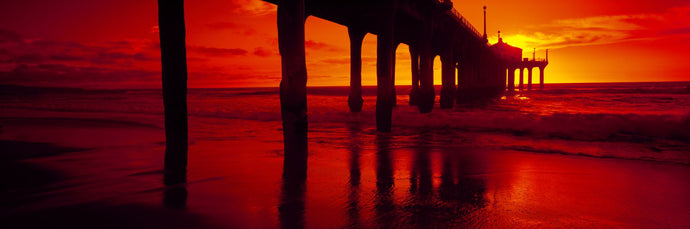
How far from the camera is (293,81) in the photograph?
264 inches

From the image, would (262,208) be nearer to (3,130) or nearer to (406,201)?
(406,201)

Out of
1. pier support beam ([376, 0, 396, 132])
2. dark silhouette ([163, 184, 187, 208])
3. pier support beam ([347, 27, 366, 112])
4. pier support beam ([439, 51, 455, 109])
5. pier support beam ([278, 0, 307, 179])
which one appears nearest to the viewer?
dark silhouette ([163, 184, 187, 208])

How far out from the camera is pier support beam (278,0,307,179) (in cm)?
662

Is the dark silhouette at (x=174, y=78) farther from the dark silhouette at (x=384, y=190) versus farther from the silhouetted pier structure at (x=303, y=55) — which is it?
the dark silhouette at (x=384, y=190)

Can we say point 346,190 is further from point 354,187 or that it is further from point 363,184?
point 363,184

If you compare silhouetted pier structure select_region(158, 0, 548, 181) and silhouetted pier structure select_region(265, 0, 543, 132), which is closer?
silhouetted pier structure select_region(158, 0, 548, 181)

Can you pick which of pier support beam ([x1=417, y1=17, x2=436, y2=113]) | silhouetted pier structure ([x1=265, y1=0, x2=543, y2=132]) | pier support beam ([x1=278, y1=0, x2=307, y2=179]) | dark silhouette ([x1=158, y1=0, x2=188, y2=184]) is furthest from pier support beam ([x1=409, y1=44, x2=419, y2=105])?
dark silhouette ([x1=158, y1=0, x2=188, y2=184])

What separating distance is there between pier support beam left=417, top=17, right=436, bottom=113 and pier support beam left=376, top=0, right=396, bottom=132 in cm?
529

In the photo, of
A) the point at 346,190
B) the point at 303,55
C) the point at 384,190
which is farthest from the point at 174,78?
the point at 384,190

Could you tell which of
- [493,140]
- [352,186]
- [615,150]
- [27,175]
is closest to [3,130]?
[27,175]

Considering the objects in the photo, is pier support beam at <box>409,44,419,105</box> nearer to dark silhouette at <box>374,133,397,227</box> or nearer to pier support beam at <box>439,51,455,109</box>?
pier support beam at <box>439,51,455,109</box>

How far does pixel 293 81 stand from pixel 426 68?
11.7m

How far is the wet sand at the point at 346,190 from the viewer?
4.10m

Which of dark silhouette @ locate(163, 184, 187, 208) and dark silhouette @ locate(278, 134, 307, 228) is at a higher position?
dark silhouette @ locate(163, 184, 187, 208)
